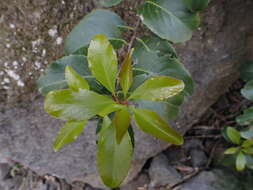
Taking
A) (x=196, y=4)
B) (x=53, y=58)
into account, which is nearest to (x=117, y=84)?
(x=196, y=4)

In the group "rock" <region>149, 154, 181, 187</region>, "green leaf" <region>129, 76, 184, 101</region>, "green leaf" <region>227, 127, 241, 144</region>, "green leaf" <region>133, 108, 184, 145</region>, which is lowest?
"rock" <region>149, 154, 181, 187</region>

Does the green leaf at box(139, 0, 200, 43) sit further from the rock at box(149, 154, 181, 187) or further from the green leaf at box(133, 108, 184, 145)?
the rock at box(149, 154, 181, 187)

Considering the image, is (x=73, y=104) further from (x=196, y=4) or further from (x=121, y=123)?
(x=196, y=4)

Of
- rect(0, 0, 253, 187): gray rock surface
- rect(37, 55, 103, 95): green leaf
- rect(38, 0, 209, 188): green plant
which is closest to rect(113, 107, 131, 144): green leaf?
rect(38, 0, 209, 188): green plant

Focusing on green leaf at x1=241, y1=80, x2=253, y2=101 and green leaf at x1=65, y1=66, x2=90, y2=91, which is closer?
green leaf at x1=65, y1=66, x2=90, y2=91

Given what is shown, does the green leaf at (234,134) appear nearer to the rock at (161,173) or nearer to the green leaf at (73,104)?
the rock at (161,173)

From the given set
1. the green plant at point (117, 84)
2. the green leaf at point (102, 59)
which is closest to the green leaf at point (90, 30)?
the green plant at point (117, 84)

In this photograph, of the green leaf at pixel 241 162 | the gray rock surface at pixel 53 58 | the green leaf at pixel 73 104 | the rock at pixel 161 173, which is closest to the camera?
the green leaf at pixel 73 104

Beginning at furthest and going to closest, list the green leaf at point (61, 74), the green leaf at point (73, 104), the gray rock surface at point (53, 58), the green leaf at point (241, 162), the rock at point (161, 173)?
the rock at point (161, 173), the green leaf at point (241, 162), the gray rock surface at point (53, 58), the green leaf at point (61, 74), the green leaf at point (73, 104)

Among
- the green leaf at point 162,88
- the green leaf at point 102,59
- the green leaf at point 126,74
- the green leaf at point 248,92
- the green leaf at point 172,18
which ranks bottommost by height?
the green leaf at point 248,92

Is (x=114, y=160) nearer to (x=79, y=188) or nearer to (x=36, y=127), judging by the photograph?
(x=36, y=127)
